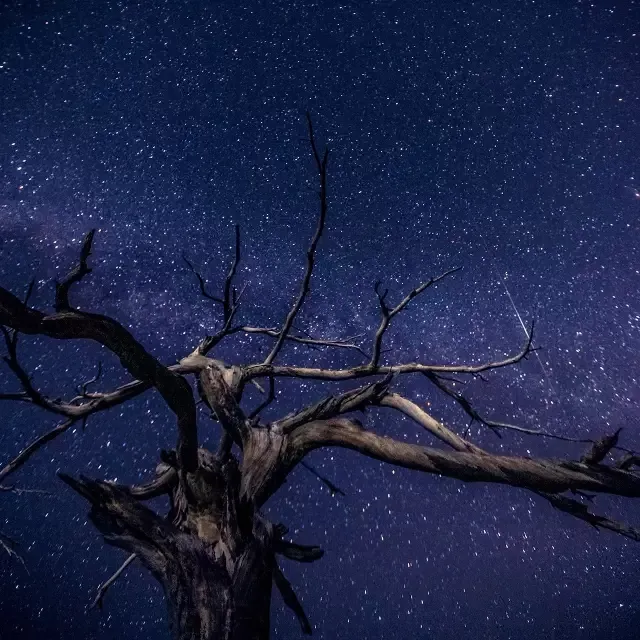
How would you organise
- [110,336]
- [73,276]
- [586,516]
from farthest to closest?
[586,516]
[110,336]
[73,276]

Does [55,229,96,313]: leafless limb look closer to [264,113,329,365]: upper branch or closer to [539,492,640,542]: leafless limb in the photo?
[264,113,329,365]: upper branch

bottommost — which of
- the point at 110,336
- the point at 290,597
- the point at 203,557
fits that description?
the point at 290,597

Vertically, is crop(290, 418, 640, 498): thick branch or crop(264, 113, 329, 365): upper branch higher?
crop(264, 113, 329, 365): upper branch

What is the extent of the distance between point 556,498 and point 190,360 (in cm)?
333

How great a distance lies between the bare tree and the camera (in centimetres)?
215

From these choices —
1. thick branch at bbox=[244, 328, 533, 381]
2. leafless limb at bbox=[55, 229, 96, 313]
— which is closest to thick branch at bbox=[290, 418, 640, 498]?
thick branch at bbox=[244, 328, 533, 381]

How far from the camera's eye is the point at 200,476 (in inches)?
115

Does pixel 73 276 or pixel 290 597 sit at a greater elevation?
pixel 73 276

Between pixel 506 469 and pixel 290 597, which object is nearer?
pixel 506 469

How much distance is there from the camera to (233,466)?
9.52ft

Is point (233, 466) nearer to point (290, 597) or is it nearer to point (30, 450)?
point (290, 597)

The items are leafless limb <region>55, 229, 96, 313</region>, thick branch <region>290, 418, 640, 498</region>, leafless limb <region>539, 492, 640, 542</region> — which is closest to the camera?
leafless limb <region>55, 229, 96, 313</region>

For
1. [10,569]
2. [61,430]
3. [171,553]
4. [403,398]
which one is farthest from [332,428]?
[10,569]

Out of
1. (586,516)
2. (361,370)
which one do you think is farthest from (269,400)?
(586,516)
